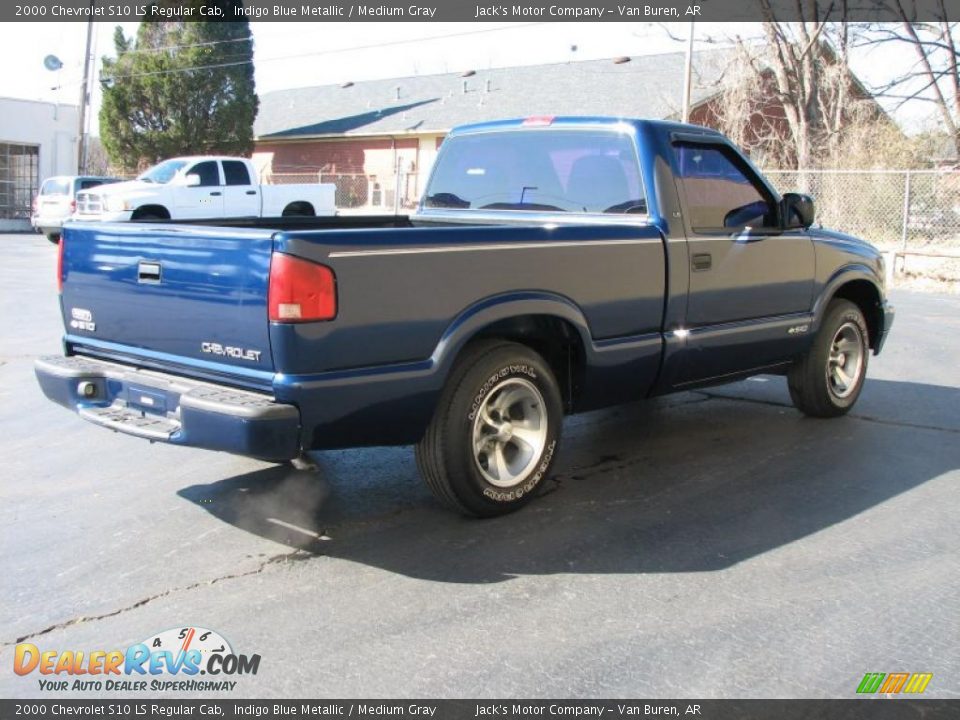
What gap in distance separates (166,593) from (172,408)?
80cm

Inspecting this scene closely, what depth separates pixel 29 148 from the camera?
118ft

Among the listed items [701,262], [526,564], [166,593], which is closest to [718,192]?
[701,262]

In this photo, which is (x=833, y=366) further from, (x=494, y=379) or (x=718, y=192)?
(x=494, y=379)

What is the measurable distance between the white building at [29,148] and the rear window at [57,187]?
9.99m

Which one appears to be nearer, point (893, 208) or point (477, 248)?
point (477, 248)

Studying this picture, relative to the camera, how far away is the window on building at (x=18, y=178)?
116 feet

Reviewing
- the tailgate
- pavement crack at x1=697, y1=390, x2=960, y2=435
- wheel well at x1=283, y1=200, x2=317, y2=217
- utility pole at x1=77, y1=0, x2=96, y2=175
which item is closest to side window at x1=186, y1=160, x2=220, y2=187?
wheel well at x1=283, y1=200, x2=317, y2=217

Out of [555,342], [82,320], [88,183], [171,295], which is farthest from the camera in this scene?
[88,183]

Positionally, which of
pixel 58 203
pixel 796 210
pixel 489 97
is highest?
pixel 489 97

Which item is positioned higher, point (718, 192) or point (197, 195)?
point (197, 195)

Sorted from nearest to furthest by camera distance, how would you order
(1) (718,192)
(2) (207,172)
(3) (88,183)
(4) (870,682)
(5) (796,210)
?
(4) (870,682), (1) (718,192), (5) (796,210), (2) (207,172), (3) (88,183)

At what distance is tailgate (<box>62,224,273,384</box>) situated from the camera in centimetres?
386

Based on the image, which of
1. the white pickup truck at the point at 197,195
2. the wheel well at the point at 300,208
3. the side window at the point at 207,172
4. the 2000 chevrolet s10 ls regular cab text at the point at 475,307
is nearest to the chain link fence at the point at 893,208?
the wheel well at the point at 300,208
